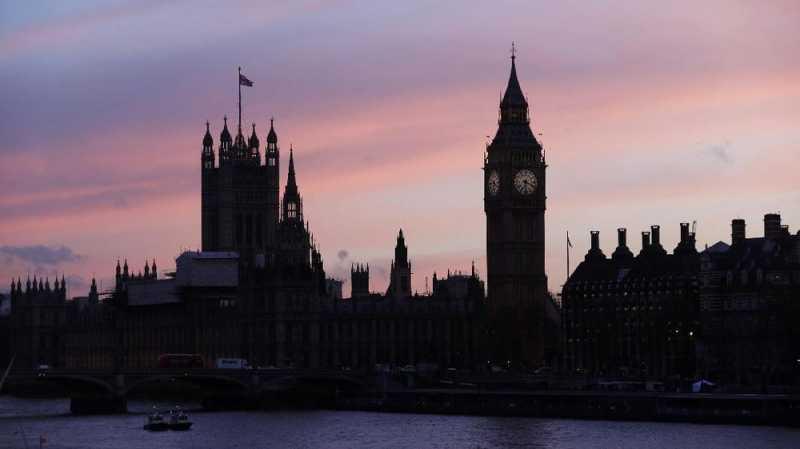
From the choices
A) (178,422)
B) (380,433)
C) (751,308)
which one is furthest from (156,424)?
(751,308)

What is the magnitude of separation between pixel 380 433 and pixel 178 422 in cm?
1379

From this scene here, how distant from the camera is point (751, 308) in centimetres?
16550

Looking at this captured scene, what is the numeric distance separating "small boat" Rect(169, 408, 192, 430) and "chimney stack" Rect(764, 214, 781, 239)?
47.1 m

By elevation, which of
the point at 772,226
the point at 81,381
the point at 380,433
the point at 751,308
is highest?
the point at 772,226

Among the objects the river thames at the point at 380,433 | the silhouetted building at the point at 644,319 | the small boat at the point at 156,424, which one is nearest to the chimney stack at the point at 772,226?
the silhouetted building at the point at 644,319

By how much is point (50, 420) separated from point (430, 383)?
103ft

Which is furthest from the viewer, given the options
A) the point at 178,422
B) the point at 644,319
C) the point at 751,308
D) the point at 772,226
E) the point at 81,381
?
the point at 644,319

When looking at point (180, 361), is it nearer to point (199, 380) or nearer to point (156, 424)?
point (199, 380)

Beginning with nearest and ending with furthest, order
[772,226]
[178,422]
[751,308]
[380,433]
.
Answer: [380,433] < [178,422] < [751,308] < [772,226]

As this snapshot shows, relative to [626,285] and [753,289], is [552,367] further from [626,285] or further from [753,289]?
→ [753,289]

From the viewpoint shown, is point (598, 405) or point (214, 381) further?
point (214, 381)

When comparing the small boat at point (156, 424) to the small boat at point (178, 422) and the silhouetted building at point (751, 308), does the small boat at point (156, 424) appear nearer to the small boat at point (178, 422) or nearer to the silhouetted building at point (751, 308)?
the small boat at point (178, 422)

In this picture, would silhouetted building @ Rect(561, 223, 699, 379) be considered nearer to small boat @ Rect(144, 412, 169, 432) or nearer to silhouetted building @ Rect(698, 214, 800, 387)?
silhouetted building @ Rect(698, 214, 800, 387)

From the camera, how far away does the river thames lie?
12506 cm
